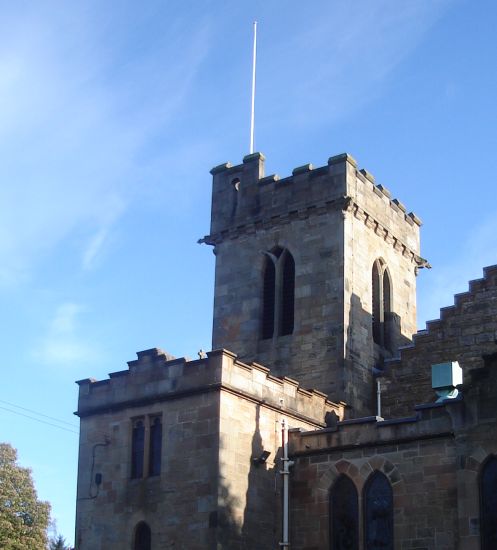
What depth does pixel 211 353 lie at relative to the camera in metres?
29.8

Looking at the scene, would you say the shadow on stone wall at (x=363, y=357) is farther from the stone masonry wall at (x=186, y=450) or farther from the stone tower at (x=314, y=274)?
the stone masonry wall at (x=186, y=450)

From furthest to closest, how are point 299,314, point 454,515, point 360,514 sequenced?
point 299,314, point 360,514, point 454,515

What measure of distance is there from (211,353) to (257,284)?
8.77 metres

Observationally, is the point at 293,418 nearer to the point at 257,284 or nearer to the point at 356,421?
the point at 356,421

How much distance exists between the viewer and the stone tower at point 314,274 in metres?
36.0

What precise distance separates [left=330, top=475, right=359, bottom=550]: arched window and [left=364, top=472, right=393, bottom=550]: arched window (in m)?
0.31

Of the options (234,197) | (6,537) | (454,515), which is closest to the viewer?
(454,515)

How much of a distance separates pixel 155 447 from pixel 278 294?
29.3ft

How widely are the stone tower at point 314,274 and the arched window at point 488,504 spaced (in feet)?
27.7

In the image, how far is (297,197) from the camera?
38562 mm

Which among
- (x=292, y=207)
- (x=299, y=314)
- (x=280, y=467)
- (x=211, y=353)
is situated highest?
(x=292, y=207)

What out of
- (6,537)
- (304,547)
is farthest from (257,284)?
(6,537)

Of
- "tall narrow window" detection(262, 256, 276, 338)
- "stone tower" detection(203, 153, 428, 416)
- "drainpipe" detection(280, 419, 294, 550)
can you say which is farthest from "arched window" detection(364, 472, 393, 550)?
"tall narrow window" detection(262, 256, 276, 338)

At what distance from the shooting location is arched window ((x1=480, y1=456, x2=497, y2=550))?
26.1 meters
